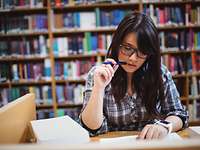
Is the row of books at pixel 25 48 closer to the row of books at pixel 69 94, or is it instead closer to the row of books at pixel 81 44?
the row of books at pixel 81 44

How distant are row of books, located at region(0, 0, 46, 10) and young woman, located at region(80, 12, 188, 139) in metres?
2.15

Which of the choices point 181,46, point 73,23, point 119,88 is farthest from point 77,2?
point 119,88

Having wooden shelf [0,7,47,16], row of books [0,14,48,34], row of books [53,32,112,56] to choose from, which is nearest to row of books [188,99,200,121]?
row of books [53,32,112,56]

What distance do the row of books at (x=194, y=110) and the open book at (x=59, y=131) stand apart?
2723 mm

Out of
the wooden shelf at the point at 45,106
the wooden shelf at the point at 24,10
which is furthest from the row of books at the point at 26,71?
the wooden shelf at the point at 24,10

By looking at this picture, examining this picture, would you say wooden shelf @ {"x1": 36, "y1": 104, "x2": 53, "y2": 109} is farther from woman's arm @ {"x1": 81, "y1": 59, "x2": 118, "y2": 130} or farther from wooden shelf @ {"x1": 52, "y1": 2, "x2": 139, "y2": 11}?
woman's arm @ {"x1": 81, "y1": 59, "x2": 118, "y2": 130}

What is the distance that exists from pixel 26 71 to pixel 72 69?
0.55 meters

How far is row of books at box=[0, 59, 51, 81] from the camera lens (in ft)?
10.4

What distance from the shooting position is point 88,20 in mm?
3152

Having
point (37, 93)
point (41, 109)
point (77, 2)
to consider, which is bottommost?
point (41, 109)

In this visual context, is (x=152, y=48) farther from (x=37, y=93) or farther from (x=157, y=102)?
(x=37, y=93)

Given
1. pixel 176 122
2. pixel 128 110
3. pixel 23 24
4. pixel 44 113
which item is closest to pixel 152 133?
pixel 176 122

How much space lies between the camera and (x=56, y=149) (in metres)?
0.28

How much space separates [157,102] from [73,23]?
213 centimetres
